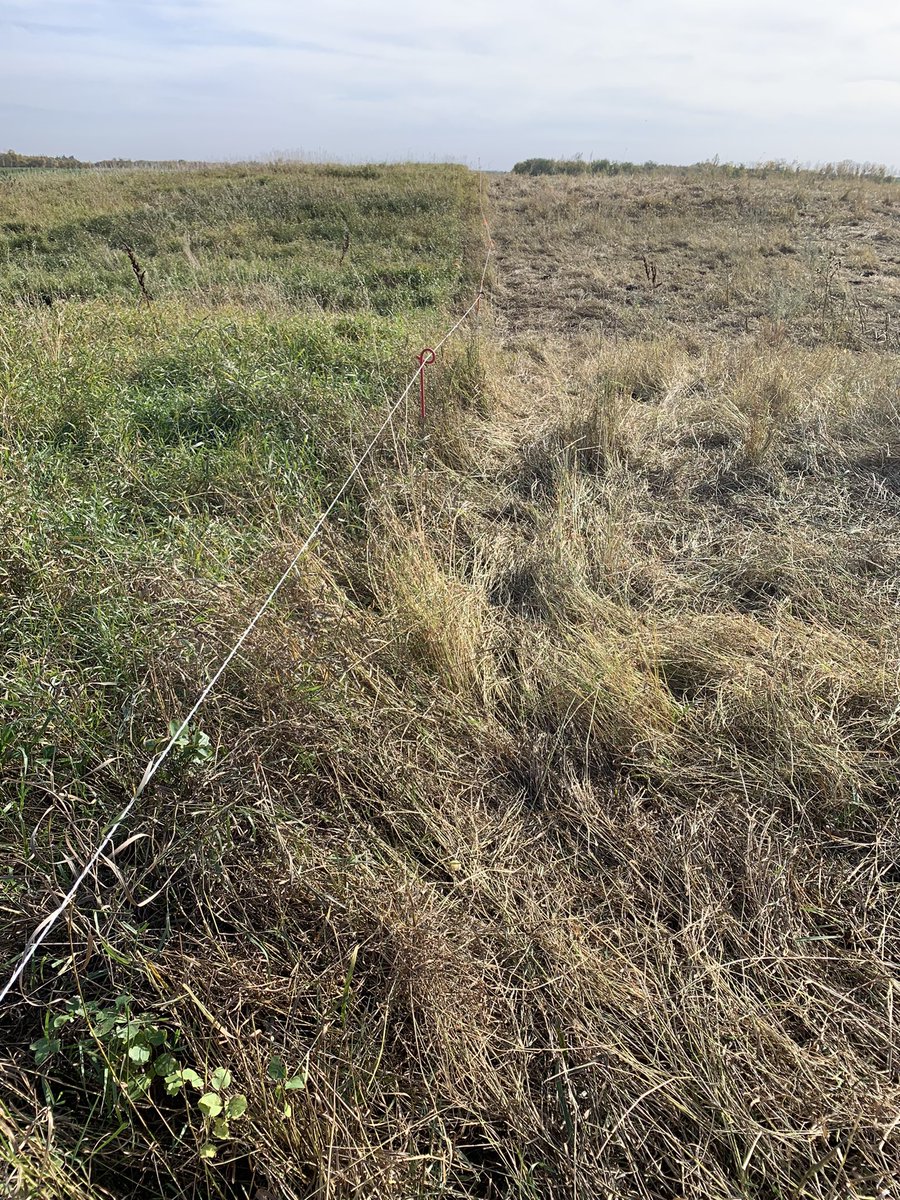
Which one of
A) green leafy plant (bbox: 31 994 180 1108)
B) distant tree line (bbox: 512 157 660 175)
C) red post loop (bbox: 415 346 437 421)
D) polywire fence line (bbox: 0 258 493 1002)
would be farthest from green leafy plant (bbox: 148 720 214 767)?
distant tree line (bbox: 512 157 660 175)

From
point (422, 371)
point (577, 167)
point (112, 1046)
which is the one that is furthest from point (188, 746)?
point (577, 167)

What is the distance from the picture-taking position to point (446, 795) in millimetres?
2010

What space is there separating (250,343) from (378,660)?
3390 mm

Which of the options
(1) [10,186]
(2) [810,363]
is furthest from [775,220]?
(1) [10,186]

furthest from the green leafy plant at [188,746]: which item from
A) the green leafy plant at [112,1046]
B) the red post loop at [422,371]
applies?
the red post loop at [422,371]

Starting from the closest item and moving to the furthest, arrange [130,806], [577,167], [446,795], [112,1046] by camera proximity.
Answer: [112,1046] → [130,806] → [446,795] → [577,167]

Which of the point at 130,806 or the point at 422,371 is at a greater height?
the point at 422,371

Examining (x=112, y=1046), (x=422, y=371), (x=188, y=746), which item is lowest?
(x=112, y=1046)

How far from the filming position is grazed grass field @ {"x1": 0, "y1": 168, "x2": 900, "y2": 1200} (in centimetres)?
135

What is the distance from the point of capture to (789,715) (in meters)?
2.18

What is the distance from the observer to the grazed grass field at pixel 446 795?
53.1 inches

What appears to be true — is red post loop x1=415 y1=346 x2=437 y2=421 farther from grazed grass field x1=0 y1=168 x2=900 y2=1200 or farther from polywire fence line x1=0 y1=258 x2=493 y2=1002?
polywire fence line x1=0 y1=258 x2=493 y2=1002

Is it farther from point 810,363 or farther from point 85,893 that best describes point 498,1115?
point 810,363

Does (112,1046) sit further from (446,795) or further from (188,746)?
(446,795)
